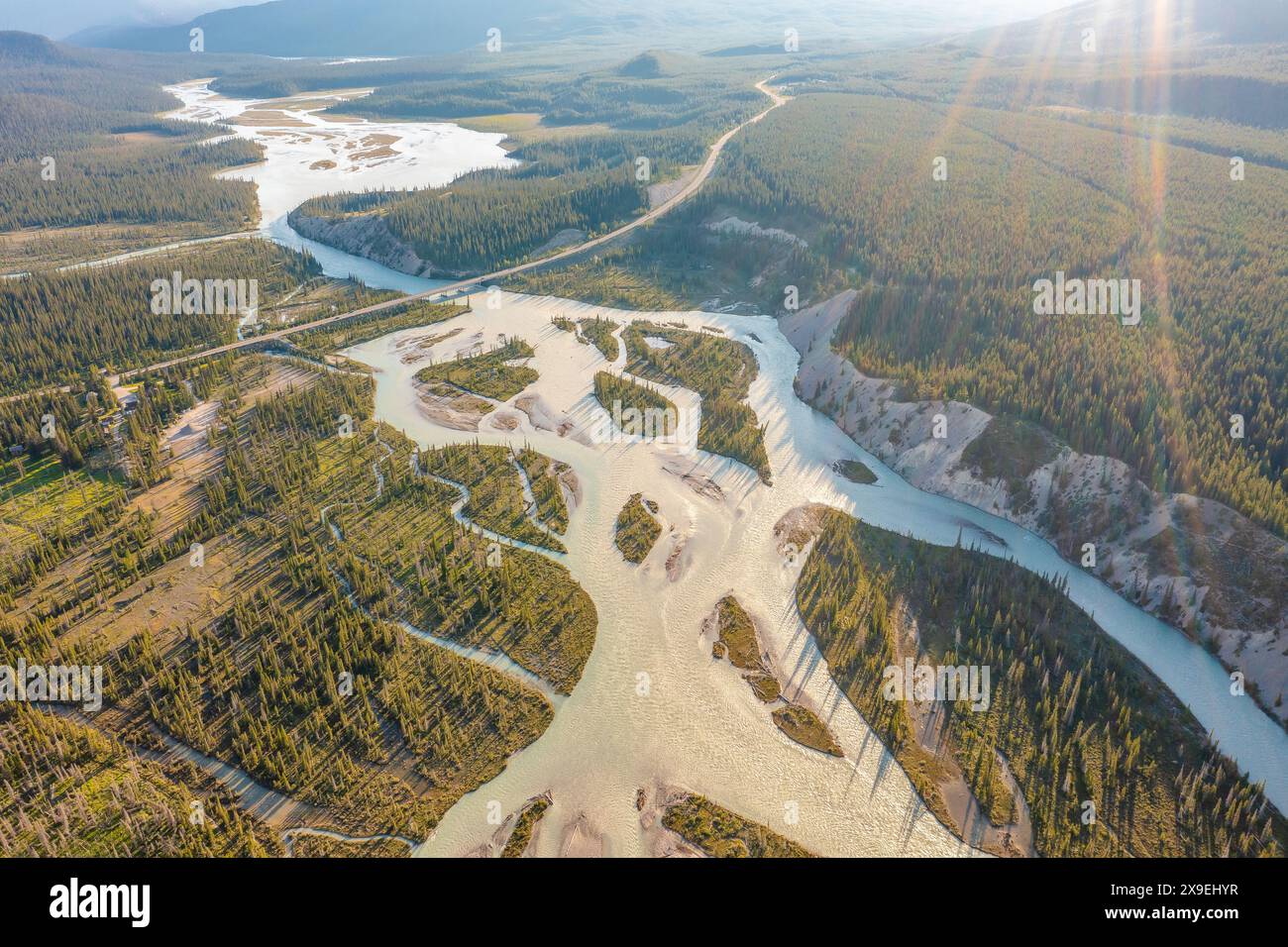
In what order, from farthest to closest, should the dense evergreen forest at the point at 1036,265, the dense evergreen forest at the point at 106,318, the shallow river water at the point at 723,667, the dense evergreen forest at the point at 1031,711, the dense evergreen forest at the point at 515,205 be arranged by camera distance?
the dense evergreen forest at the point at 515,205
the dense evergreen forest at the point at 106,318
the dense evergreen forest at the point at 1036,265
the shallow river water at the point at 723,667
the dense evergreen forest at the point at 1031,711

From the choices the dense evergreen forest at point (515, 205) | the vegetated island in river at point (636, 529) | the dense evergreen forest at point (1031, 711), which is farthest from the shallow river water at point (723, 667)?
the dense evergreen forest at point (515, 205)

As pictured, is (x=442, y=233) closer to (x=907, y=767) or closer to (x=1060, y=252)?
(x=1060, y=252)

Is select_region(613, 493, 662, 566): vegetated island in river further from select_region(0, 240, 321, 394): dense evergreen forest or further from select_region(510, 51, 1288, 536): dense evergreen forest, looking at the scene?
select_region(0, 240, 321, 394): dense evergreen forest

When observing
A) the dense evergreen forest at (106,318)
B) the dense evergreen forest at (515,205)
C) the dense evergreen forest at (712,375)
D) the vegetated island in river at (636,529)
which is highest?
the dense evergreen forest at (515,205)

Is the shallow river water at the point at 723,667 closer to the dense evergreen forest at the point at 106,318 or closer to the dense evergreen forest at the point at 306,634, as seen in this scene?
the dense evergreen forest at the point at 306,634
